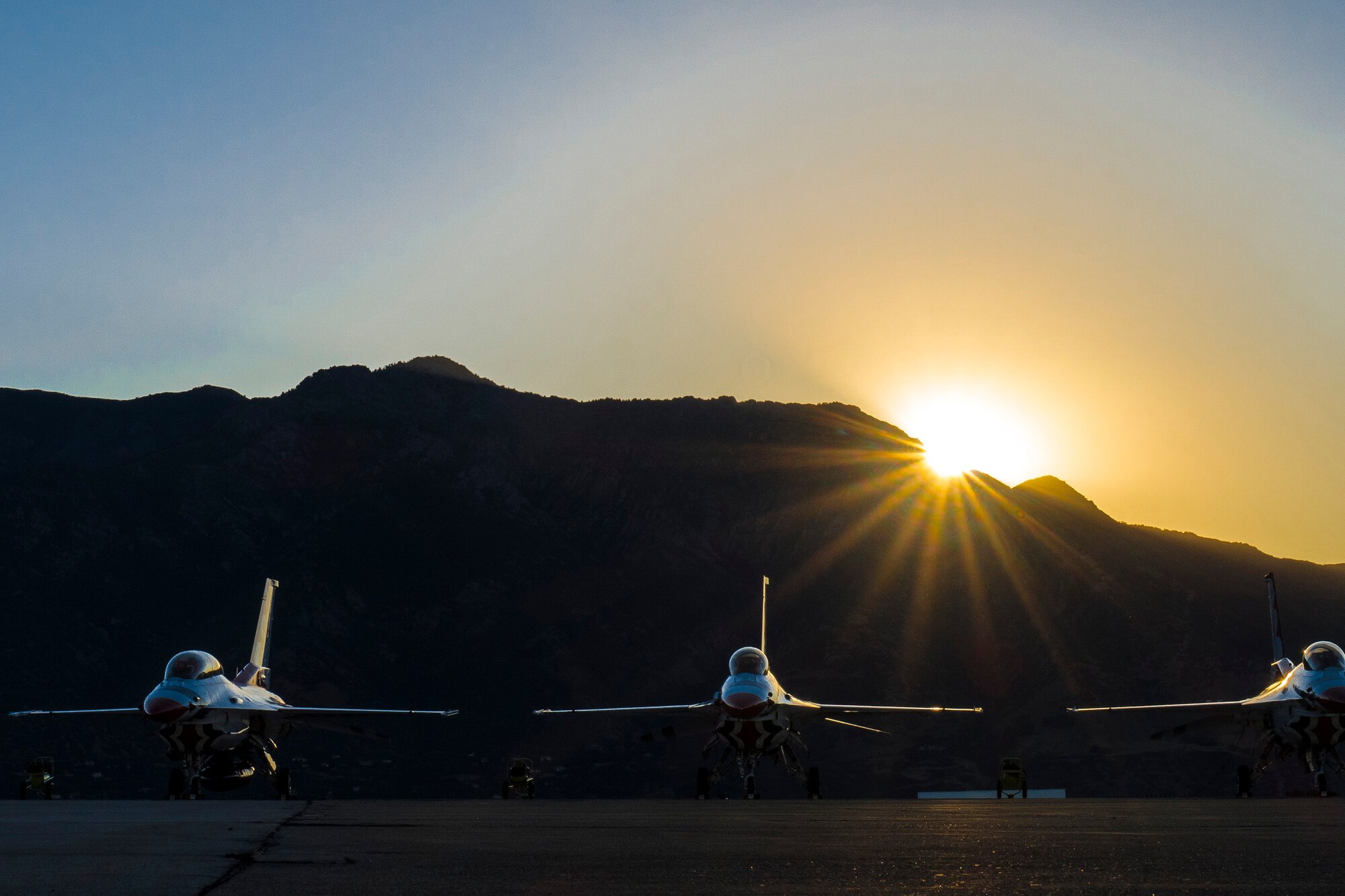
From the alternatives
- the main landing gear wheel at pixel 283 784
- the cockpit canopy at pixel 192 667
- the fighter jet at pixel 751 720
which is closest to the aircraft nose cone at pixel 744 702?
the fighter jet at pixel 751 720

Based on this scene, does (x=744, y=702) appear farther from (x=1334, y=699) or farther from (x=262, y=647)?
(x=262, y=647)

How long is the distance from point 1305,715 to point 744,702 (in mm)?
15442

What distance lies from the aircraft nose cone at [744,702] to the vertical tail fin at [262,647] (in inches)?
721

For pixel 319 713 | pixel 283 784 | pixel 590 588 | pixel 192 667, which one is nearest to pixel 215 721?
pixel 192 667

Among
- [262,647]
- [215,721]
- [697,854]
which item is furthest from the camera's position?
[262,647]

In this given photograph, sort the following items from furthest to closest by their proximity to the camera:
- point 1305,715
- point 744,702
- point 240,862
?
point 744,702
point 1305,715
point 240,862

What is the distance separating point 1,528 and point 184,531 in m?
18.9

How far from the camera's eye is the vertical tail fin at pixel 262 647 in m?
46.2

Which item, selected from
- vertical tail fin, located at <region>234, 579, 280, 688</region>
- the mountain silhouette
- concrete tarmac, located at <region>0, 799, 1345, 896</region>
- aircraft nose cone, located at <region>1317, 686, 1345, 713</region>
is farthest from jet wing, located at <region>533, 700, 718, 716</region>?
the mountain silhouette

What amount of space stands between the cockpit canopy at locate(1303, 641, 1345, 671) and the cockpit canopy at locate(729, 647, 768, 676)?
14895 mm

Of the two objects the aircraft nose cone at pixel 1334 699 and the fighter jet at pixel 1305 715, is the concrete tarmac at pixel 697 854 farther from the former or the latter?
the fighter jet at pixel 1305 715

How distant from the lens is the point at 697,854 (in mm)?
10422

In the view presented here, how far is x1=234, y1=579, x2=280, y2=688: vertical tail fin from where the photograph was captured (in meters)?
46.2

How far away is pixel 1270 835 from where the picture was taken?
1245 centimetres
